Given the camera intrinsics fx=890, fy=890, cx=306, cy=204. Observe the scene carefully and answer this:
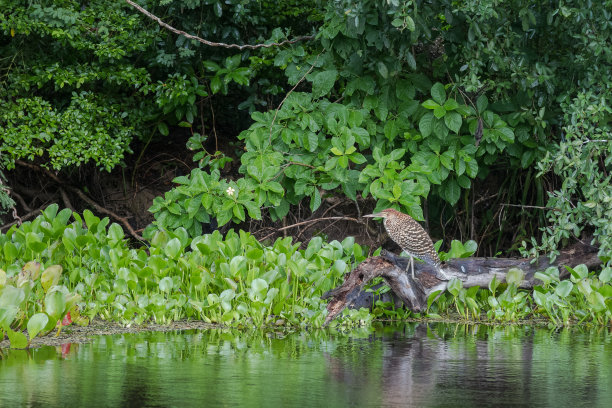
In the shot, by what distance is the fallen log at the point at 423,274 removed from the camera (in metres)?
6.52

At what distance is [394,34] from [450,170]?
155cm

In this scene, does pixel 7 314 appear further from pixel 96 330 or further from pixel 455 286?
pixel 455 286

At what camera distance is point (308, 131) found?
Answer: 26.3 feet

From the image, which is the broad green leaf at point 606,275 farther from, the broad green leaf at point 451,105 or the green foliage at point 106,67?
the green foliage at point 106,67

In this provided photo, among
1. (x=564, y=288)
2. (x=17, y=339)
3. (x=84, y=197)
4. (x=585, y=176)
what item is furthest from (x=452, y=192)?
(x=84, y=197)

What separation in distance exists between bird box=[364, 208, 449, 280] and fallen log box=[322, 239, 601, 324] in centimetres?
12

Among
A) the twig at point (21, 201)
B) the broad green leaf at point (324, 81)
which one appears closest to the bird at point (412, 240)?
the broad green leaf at point (324, 81)

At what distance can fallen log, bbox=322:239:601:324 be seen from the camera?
6523 mm

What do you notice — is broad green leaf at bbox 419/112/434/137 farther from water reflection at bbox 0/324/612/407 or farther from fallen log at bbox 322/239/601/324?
water reflection at bbox 0/324/612/407

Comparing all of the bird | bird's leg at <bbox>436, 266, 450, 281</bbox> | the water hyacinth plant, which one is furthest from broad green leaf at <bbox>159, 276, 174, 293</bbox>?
bird's leg at <bbox>436, 266, 450, 281</bbox>

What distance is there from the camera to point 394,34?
7.17 meters

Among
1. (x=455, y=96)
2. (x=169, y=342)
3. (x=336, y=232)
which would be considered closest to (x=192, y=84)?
(x=336, y=232)

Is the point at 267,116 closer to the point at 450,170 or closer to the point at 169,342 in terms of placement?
the point at 450,170

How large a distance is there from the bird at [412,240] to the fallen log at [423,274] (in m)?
0.12
